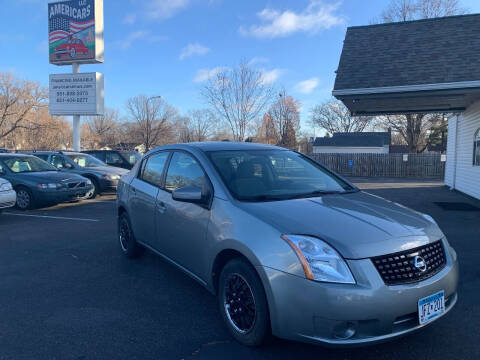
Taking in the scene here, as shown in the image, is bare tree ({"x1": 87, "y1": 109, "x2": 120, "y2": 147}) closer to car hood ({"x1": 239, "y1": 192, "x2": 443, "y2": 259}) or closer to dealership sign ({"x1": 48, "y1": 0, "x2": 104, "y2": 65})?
dealership sign ({"x1": 48, "y1": 0, "x2": 104, "y2": 65})

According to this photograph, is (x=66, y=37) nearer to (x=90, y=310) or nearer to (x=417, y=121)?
(x=90, y=310)

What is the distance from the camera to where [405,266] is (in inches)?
102

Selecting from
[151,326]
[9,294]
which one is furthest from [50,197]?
[151,326]

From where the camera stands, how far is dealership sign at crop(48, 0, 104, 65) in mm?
22125

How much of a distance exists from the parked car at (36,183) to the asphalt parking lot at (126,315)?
3.44 metres

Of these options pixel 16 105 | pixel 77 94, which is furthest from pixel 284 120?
pixel 16 105

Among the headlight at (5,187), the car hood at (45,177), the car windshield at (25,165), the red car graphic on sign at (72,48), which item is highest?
the red car graphic on sign at (72,48)

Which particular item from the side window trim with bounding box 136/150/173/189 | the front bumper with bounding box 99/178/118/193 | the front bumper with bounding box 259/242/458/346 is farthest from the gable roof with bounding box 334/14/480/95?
the front bumper with bounding box 259/242/458/346

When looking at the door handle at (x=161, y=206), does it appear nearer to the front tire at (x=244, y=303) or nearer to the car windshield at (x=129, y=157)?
the front tire at (x=244, y=303)

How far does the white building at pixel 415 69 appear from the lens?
9.26 meters

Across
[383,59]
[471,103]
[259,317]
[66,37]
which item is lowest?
[259,317]

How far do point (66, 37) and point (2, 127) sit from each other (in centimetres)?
3059

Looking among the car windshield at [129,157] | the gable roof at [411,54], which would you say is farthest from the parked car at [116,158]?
the gable roof at [411,54]

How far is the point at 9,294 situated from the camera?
161 inches
